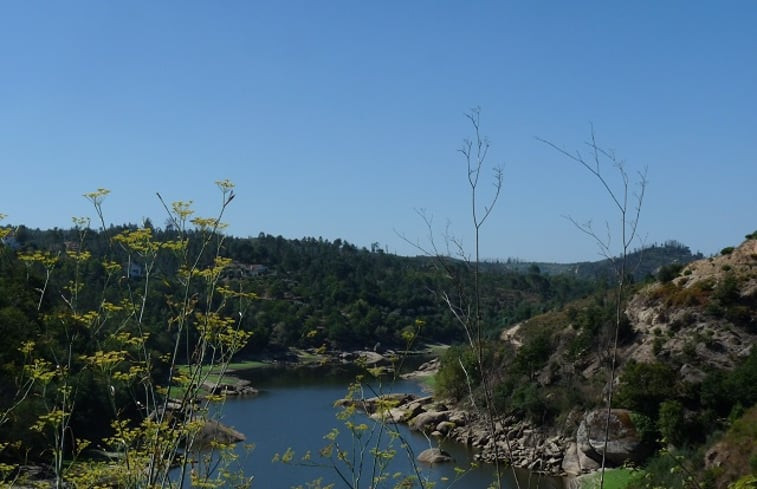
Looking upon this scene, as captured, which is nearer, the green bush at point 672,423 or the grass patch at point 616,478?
the grass patch at point 616,478

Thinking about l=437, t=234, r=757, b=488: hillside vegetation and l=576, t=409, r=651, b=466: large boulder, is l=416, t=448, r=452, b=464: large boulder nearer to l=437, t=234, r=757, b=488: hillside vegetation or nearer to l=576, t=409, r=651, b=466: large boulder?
l=437, t=234, r=757, b=488: hillside vegetation

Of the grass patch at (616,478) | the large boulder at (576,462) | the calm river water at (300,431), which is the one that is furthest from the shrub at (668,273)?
the grass patch at (616,478)

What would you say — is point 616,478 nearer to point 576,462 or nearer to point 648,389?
point 576,462

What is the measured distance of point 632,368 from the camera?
26625 mm

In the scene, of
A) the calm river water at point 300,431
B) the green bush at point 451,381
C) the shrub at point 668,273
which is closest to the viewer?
the calm river water at point 300,431

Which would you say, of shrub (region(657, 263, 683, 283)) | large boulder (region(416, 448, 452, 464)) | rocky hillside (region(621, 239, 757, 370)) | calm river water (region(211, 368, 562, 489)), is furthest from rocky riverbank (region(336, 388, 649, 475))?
shrub (region(657, 263, 683, 283))

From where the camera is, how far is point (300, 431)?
30609 mm

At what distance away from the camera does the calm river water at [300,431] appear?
2256 cm

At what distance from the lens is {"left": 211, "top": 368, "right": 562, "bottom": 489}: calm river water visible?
22.6 metres

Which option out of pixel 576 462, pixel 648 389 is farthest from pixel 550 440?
pixel 648 389

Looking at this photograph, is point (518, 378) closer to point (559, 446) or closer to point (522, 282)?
point (559, 446)

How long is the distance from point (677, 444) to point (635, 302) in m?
9.80

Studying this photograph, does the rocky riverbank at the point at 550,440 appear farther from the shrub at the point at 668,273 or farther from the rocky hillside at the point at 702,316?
the shrub at the point at 668,273

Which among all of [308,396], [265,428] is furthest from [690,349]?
[308,396]
